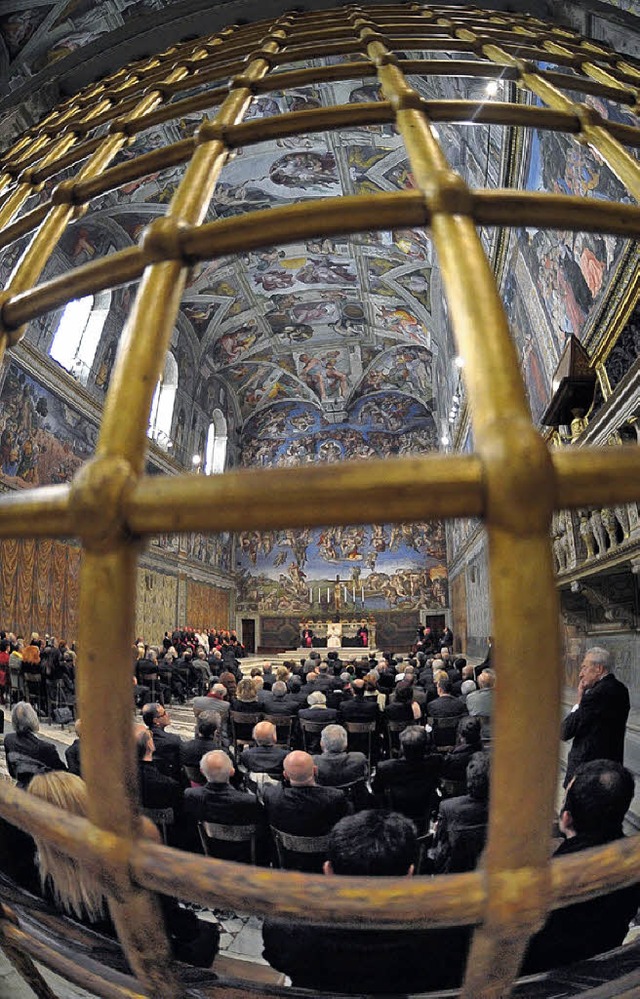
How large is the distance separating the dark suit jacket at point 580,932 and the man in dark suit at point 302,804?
963 mm

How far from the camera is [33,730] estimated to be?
280 cm

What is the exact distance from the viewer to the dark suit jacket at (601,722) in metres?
2.64

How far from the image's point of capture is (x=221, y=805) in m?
2.21

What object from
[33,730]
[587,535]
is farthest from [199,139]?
[587,535]

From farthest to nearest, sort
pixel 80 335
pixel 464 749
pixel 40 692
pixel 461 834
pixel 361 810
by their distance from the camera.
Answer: pixel 80 335, pixel 40 692, pixel 464 749, pixel 361 810, pixel 461 834

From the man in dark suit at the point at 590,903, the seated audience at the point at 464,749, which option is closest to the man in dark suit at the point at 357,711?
the seated audience at the point at 464,749

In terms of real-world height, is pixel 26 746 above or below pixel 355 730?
above

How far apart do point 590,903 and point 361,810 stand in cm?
141

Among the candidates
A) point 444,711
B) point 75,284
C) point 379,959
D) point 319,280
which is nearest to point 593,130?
point 75,284

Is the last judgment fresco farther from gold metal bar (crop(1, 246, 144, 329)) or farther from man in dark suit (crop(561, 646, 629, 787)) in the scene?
man in dark suit (crop(561, 646, 629, 787))

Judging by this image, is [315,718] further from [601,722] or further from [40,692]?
[40,692]

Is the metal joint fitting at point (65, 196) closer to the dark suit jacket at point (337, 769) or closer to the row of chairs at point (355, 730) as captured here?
the dark suit jacket at point (337, 769)

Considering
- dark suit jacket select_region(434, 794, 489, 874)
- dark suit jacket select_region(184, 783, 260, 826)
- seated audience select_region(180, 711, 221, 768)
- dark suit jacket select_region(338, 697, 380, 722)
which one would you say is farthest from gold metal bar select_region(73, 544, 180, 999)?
dark suit jacket select_region(338, 697, 380, 722)

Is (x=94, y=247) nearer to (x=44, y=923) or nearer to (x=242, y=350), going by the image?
(x=242, y=350)
